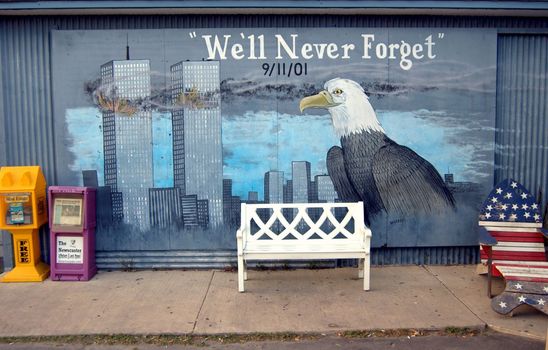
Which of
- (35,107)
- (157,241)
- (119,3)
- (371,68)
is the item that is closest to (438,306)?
(371,68)

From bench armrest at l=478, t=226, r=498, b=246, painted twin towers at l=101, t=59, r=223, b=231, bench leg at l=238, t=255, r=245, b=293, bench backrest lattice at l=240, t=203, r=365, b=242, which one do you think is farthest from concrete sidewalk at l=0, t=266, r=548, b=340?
painted twin towers at l=101, t=59, r=223, b=231

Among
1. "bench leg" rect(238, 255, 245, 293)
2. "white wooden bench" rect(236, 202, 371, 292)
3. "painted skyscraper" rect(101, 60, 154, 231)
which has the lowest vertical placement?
"bench leg" rect(238, 255, 245, 293)

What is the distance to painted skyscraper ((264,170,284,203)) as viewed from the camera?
6.40m

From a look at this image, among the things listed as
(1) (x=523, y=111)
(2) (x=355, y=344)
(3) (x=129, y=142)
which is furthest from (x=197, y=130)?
(1) (x=523, y=111)

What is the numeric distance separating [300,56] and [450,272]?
131 inches

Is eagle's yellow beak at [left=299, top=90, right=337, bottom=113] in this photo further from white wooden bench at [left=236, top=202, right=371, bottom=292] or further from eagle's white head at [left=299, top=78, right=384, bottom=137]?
white wooden bench at [left=236, top=202, right=371, bottom=292]

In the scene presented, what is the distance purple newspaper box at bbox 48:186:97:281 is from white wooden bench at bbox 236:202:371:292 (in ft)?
6.22

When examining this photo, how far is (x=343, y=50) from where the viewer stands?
20.9 ft

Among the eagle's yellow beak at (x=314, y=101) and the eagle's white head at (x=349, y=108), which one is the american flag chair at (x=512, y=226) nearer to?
the eagle's white head at (x=349, y=108)

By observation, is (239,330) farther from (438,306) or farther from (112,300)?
(438,306)

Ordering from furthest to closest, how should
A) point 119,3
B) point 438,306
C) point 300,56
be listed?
point 300,56 < point 119,3 < point 438,306

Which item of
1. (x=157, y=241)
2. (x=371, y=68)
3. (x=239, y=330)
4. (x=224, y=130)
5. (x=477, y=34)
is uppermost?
(x=477, y=34)

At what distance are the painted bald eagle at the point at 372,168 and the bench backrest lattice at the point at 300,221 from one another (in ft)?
1.21

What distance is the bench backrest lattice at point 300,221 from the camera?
598 centimetres
